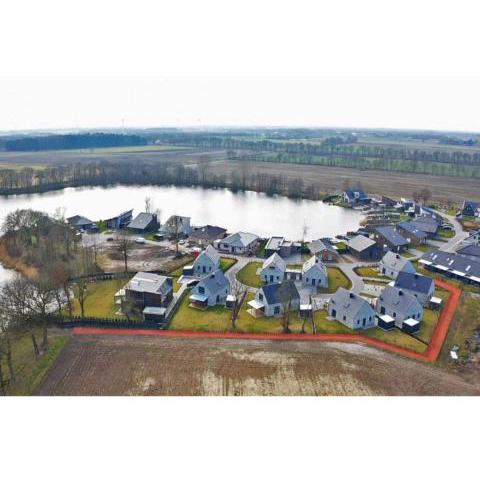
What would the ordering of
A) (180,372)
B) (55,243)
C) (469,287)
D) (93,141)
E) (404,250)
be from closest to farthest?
(180,372) < (469,287) < (55,243) < (404,250) < (93,141)

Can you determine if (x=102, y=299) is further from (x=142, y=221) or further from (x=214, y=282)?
(x=142, y=221)

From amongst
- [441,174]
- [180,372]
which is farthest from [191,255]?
[441,174]

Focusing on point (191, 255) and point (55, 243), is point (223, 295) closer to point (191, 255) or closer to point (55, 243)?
point (191, 255)

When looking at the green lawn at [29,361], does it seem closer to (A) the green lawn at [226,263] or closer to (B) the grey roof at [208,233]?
(A) the green lawn at [226,263]

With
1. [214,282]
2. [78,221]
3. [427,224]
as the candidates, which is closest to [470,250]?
[427,224]

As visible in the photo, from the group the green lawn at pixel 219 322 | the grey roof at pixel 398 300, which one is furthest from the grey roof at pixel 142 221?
the grey roof at pixel 398 300

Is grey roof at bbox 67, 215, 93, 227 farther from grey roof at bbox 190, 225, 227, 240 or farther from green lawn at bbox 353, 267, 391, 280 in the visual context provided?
green lawn at bbox 353, 267, 391, 280
